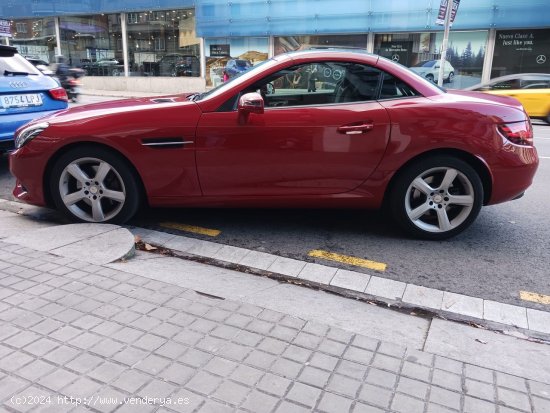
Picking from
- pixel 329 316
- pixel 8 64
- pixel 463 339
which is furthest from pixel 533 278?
pixel 8 64

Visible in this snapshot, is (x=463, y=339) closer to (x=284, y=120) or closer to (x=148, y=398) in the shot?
(x=148, y=398)

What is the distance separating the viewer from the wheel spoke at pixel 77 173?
4.19m

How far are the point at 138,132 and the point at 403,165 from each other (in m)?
2.22

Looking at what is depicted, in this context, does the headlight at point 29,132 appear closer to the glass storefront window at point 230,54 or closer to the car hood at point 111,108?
the car hood at point 111,108

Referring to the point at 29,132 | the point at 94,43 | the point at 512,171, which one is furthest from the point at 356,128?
the point at 94,43

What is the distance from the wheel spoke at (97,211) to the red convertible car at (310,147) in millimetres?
12

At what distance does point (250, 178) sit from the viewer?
13.4 ft

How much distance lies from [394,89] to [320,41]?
1938 cm

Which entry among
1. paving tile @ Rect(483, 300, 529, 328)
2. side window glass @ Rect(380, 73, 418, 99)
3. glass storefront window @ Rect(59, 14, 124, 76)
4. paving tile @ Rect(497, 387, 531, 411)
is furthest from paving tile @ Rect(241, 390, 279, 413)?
glass storefront window @ Rect(59, 14, 124, 76)

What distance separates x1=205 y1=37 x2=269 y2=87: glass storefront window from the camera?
76.3 ft

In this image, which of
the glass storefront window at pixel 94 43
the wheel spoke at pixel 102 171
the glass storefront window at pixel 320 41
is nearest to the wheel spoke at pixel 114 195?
the wheel spoke at pixel 102 171

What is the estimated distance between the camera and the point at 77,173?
4.20 m

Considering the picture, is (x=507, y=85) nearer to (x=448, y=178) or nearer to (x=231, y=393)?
(x=448, y=178)

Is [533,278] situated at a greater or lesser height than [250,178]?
lesser
